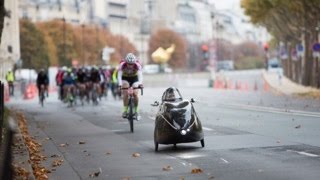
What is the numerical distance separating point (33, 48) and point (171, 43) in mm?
47693

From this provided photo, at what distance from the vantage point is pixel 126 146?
17.1m

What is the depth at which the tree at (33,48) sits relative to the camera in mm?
122188

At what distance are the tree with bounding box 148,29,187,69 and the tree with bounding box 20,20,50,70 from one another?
35584 mm

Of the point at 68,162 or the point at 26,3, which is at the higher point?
the point at 26,3

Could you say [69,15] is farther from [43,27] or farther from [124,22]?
[43,27]

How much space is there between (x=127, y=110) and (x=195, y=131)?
6.35m

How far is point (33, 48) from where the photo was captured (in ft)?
401

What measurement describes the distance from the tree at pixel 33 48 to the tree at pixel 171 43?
35.6m

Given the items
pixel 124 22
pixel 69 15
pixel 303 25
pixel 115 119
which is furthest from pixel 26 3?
pixel 115 119

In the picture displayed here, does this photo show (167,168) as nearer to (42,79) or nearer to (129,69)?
(129,69)

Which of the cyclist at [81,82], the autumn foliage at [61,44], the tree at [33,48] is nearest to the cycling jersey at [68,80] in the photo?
the cyclist at [81,82]

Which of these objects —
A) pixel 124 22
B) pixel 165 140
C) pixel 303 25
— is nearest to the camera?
pixel 165 140

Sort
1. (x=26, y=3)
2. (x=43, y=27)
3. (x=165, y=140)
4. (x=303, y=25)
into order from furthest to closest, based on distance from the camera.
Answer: (x=26, y=3) → (x=43, y=27) → (x=303, y=25) → (x=165, y=140)

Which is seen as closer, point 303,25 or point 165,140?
point 165,140
